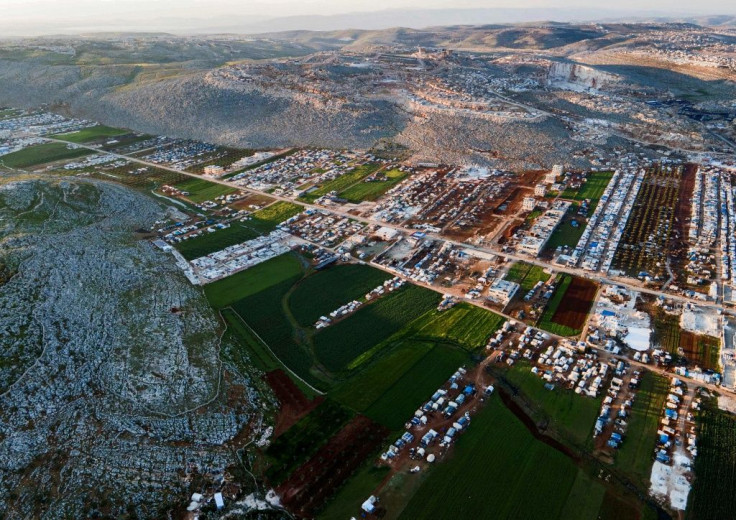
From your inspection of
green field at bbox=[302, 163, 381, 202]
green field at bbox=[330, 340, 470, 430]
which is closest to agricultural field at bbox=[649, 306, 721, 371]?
green field at bbox=[330, 340, 470, 430]

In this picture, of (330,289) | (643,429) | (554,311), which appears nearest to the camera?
(643,429)

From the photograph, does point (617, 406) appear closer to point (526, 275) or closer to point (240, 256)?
point (526, 275)

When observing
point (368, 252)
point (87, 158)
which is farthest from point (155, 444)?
point (87, 158)

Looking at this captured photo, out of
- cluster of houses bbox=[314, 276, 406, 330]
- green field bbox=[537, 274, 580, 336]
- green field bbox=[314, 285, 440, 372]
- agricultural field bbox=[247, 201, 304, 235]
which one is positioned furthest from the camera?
agricultural field bbox=[247, 201, 304, 235]

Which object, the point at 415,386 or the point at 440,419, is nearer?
the point at 440,419

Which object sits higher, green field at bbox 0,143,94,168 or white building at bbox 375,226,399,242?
green field at bbox 0,143,94,168

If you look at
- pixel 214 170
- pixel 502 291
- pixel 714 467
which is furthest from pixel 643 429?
pixel 214 170

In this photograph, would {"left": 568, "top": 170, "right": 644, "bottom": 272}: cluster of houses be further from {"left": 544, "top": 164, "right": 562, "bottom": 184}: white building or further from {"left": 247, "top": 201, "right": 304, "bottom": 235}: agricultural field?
{"left": 247, "top": 201, "right": 304, "bottom": 235}: agricultural field
